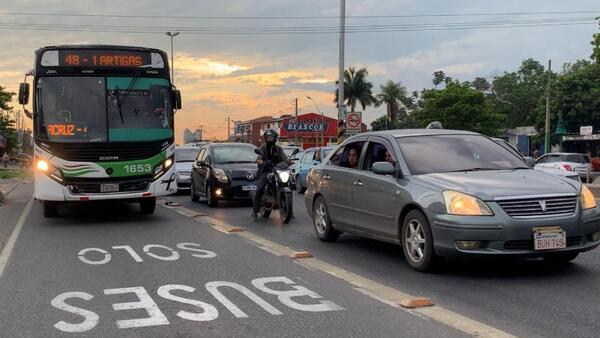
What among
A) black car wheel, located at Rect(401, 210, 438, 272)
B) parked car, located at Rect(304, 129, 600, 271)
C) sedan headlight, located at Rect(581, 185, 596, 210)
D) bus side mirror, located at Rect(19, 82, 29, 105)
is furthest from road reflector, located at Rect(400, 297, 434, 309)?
bus side mirror, located at Rect(19, 82, 29, 105)

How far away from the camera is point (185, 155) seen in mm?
21328

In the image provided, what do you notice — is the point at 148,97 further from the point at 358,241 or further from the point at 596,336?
the point at 596,336

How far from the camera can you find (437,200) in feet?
22.0

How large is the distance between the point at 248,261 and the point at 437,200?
258 centimetres

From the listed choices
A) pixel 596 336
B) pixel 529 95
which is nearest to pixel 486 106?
pixel 529 95

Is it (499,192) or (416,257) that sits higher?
(499,192)

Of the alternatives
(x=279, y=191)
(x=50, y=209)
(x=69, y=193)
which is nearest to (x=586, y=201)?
(x=279, y=191)

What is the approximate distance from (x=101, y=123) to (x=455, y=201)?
7657 mm

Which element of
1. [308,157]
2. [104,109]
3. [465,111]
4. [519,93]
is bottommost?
[308,157]

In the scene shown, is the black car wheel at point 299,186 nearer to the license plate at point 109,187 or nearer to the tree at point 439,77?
the license plate at point 109,187

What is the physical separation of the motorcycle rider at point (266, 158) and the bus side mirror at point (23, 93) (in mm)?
4370

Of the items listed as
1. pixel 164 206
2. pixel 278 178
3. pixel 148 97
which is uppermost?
pixel 148 97

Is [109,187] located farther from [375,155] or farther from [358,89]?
[358,89]

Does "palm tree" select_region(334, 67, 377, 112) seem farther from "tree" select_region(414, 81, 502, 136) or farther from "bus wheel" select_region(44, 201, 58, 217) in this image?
"bus wheel" select_region(44, 201, 58, 217)
